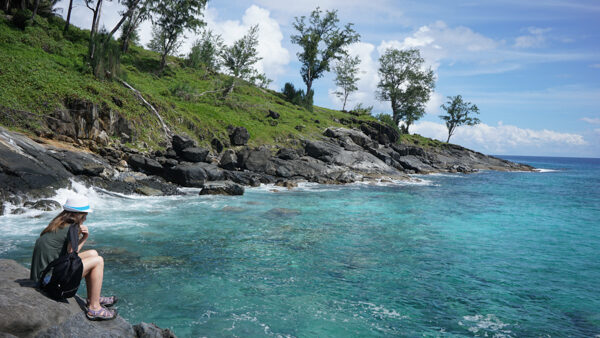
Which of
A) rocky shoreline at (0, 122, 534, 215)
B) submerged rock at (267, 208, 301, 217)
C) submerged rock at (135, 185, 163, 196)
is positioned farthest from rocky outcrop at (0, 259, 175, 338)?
submerged rock at (135, 185, 163, 196)

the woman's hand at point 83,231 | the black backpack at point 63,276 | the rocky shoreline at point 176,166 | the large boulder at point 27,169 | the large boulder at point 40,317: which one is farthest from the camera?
the rocky shoreline at point 176,166

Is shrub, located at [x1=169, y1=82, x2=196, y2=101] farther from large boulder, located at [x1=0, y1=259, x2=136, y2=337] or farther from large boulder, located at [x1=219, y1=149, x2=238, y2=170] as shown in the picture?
large boulder, located at [x1=0, y1=259, x2=136, y2=337]

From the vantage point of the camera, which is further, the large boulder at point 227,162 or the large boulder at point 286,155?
the large boulder at point 286,155

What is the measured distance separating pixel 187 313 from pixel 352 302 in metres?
3.85

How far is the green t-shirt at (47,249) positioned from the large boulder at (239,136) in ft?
106

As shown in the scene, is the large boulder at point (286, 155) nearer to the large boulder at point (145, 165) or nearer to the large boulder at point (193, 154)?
the large boulder at point (193, 154)

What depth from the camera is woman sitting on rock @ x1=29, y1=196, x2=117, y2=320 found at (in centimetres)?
521

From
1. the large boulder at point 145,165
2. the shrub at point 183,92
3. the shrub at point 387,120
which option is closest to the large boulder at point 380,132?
the shrub at point 387,120

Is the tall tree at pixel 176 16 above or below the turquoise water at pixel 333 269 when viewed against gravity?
above

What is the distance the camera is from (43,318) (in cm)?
460

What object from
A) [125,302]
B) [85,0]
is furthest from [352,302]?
[85,0]

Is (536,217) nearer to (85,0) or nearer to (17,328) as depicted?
(17,328)

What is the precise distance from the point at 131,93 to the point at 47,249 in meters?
29.1

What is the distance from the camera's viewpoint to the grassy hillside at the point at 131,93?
23.2 m
